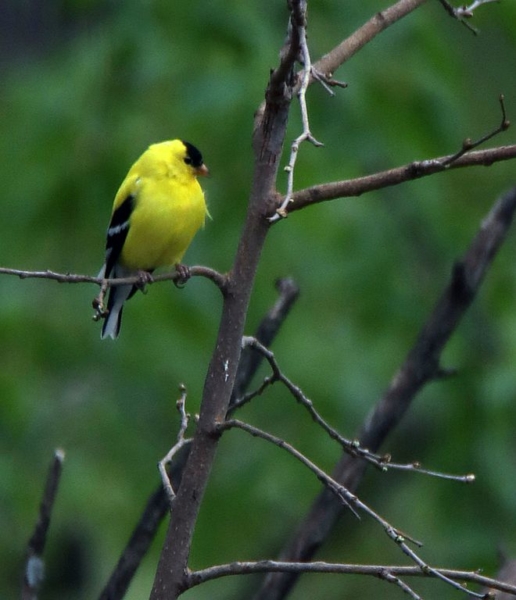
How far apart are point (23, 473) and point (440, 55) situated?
2.57 meters

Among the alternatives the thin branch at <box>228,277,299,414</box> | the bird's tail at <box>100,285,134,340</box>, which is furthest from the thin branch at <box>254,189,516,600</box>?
the bird's tail at <box>100,285,134,340</box>

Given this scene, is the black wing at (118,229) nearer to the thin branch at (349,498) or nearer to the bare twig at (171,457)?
the bare twig at (171,457)

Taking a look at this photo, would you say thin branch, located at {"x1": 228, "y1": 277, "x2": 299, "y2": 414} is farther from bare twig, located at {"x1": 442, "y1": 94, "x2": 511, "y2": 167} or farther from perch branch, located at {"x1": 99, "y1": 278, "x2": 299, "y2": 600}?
bare twig, located at {"x1": 442, "y1": 94, "x2": 511, "y2": 167}

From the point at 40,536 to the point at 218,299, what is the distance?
7.55ft

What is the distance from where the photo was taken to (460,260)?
338 centimetres

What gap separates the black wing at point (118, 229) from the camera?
3971 mm

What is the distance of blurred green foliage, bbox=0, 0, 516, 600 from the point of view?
14.8ft

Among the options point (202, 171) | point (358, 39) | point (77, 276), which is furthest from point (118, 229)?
point (77, 276)

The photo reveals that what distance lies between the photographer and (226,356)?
75.4 inches

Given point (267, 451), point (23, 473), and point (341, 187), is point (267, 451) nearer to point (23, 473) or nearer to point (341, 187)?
point (23, 473)

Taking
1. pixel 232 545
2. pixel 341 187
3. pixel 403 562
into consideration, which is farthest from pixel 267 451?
pixel 341 187

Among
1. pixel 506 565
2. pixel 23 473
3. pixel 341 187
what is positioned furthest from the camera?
pixel 23 473

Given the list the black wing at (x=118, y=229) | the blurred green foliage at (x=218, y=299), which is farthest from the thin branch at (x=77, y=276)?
the blurred green foliage at (x=218, y=299)

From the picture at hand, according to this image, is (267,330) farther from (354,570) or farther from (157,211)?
(354,570)
